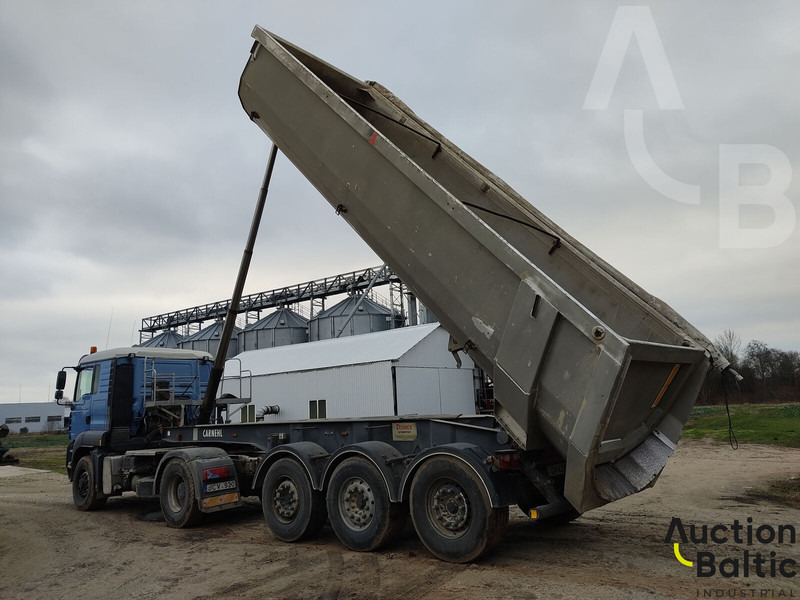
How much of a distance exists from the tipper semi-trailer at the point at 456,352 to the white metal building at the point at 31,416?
260 ft

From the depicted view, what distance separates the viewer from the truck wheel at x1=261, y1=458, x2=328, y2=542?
24.0ft

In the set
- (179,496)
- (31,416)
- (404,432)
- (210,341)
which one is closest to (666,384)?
(404,432)

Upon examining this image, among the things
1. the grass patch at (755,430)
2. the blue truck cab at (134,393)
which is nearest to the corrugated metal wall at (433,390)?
the grass patch at (755,430)

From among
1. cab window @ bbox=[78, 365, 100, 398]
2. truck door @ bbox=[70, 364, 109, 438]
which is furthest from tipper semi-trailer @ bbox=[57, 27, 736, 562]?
cab window @ bbox=[78, 365, 100, 398]

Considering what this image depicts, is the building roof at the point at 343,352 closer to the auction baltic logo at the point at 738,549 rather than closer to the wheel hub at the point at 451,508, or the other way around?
the auction baltic logo at the point at 738,549

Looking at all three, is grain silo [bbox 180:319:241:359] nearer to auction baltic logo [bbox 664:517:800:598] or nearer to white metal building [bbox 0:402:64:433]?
auction baltic logo [bbox 664:517:800:598]

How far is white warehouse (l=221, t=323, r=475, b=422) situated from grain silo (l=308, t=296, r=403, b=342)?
8515 millimetres

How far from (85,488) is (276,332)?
96.7 feet

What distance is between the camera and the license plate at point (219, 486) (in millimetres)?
8430

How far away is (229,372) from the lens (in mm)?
29281

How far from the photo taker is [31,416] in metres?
78.0

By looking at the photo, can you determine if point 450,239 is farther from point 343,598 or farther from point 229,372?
point 229,372

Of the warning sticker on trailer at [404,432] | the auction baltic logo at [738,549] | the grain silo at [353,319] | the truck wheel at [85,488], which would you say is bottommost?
the auction baltic logo at [738,549]

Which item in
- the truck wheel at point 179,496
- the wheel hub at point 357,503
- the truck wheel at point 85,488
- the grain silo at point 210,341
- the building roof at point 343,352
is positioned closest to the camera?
the wheel hub at point 357,503
